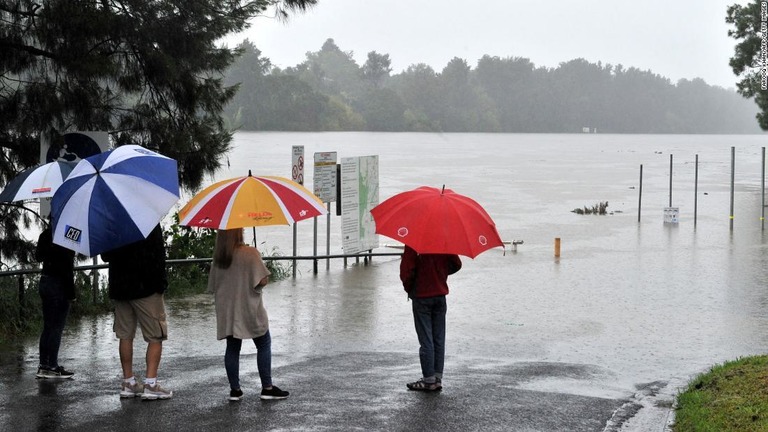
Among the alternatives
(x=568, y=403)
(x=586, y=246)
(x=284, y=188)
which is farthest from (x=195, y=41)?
(x=586, y=246)

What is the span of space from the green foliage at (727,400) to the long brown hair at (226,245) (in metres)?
3.39

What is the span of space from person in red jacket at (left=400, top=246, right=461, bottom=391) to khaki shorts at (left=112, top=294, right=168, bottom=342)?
1883 millimetres

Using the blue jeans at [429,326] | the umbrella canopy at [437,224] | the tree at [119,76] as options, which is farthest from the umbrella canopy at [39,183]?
the tree at [119,76]

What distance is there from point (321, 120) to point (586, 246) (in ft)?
445

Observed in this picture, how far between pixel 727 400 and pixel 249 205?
146 inches

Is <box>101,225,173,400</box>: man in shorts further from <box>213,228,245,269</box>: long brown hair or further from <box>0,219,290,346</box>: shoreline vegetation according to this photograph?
<box>0,219,290,346</box>: shoreline vegetation

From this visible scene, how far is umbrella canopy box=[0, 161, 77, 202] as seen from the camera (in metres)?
8.65

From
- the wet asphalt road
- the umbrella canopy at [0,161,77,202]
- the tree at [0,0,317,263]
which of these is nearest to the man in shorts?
the wet asphalt road

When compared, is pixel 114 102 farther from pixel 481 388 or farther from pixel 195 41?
pixel 481 388

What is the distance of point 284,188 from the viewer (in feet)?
25.7

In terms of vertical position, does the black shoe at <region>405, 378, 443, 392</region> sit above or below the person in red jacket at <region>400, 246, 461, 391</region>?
below

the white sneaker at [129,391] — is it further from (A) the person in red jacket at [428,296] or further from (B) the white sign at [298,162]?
(B) the white sign at [298,162]

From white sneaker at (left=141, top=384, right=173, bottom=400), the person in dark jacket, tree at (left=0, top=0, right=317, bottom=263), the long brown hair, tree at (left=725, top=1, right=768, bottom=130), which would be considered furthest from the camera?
tree at (left=725, top=1, right=768, bottom=130)

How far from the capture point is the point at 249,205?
7.54 metres
